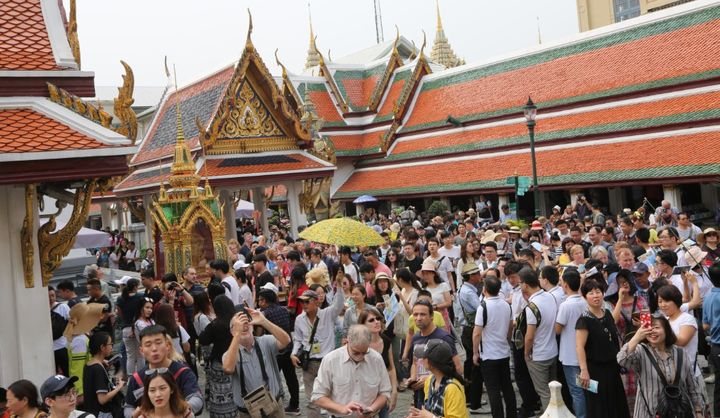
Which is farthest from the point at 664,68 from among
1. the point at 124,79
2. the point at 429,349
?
the point at 429,349

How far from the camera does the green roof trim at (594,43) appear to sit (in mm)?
23734

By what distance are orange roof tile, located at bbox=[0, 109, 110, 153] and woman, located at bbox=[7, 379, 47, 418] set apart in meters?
2.16

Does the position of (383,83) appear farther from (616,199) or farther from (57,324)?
(57,324)

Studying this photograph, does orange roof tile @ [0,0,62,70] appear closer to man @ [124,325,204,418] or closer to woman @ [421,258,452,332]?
man @ [124,325,204,418]

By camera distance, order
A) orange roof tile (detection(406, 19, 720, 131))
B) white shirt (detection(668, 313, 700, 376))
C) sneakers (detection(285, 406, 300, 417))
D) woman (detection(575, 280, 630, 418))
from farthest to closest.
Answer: orange roof tile (detection(406, 19, 720, 131)) → sneakers (detection(285, 406, 300, 417)) → woman (detection(575, 280, 630, 418)) → white shirt (detection(668, 313, 700, 376))

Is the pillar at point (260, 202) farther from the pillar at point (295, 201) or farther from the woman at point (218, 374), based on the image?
the woman at point (218, 374)

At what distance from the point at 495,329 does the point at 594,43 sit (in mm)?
21797

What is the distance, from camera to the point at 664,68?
2345cm

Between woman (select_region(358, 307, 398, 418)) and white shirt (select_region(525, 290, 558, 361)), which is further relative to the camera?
white shirt (select_region(525, 290, 558, 361))

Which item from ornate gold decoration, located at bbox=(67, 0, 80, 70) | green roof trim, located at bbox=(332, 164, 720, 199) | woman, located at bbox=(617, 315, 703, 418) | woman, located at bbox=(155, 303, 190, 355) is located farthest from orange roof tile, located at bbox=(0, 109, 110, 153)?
green roof trim, located at bbox=(332, 164, 720, 199)

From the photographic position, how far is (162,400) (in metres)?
4.37

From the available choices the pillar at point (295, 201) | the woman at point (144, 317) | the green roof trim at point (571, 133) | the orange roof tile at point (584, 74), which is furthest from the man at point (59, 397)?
the orange roof tile at point (584, 74)

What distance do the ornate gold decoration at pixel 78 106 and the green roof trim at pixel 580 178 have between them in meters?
16.9

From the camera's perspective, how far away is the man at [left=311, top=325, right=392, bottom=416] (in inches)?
196
